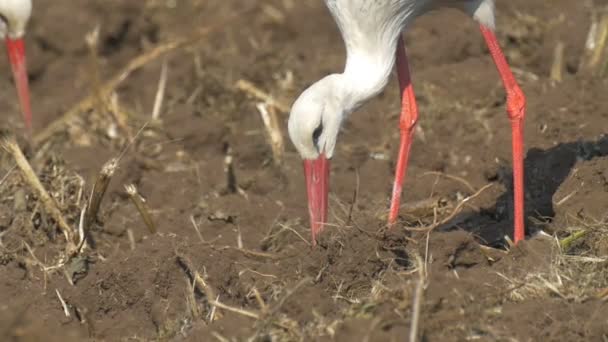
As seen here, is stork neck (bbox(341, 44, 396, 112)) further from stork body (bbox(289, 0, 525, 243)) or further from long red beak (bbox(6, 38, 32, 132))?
long red beak (bbox(6, 38, 32, 132))

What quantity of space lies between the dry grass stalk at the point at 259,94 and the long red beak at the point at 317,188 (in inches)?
113

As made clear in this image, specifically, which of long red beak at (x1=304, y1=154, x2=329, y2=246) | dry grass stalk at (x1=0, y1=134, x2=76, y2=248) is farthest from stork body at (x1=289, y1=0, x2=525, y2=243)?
dry grass stalk at (x1=0, y1=134, x2=76, y2=248)

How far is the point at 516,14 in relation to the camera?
10.9 m

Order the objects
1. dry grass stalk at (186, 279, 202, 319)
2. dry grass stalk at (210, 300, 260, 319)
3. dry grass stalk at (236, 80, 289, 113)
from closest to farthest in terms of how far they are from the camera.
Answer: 1. dry grass stalk at (210, 300, 260, 319)
2. dry grass stalk at (186, 279, 202, 319)
3. dry grass stalk at (236, 80, 289, 113)

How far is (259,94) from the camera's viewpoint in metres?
10.4

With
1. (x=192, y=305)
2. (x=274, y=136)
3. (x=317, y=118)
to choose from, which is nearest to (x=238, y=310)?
(x=192, y=305)

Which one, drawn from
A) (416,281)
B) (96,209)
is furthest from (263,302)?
(96,209)

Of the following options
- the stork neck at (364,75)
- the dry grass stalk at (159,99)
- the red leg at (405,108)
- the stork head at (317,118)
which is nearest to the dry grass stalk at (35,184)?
the stork head at (317,118)

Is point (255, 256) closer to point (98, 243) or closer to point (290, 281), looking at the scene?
point (290, 281)

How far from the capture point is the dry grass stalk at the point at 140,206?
7754mm

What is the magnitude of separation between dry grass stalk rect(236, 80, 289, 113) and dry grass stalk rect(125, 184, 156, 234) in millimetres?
2258

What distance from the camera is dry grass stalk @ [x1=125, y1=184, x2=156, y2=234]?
7754 millimetres

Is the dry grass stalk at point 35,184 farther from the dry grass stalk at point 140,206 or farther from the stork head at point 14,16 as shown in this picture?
the stork head at point 14,16

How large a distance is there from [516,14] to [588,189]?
3.80m
